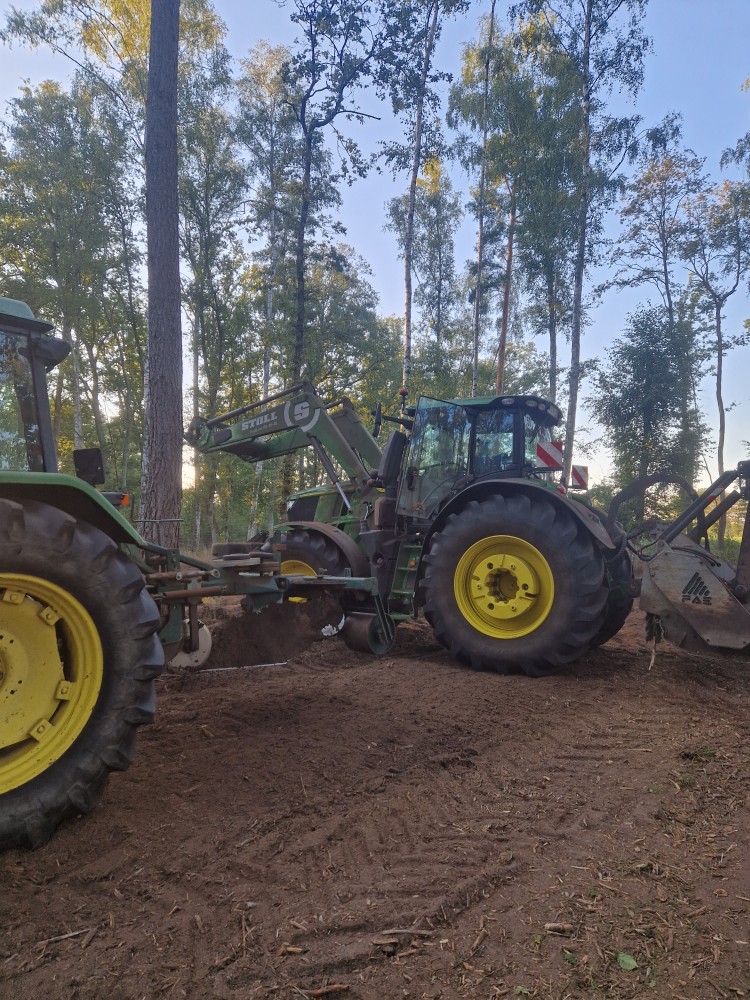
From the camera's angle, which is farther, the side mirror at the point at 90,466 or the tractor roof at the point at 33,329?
the side mirror at the point at 90,466

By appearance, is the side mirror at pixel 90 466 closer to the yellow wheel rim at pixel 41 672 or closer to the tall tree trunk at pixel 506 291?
the yellow wheel rim at pixel 41 672

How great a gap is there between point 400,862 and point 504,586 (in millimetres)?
3248

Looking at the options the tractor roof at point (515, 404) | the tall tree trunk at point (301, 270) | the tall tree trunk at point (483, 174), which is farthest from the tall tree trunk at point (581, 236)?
the tractor roof at point (515, 404)

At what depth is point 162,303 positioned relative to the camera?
5645 millimetres

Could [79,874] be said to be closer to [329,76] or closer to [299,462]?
[329,76]

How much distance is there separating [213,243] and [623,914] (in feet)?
64.8

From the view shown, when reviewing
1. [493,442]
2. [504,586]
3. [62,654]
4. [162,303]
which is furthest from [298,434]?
[62,654]

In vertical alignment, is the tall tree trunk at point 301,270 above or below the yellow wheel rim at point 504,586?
above

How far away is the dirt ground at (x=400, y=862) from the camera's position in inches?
61.4

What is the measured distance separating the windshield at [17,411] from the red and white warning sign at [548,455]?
Answer: 4.49 meters

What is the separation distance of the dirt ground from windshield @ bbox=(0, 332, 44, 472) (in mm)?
1560

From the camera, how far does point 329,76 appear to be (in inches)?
516

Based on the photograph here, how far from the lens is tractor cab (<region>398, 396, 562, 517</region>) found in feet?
19.0

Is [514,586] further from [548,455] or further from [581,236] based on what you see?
[581,236]
